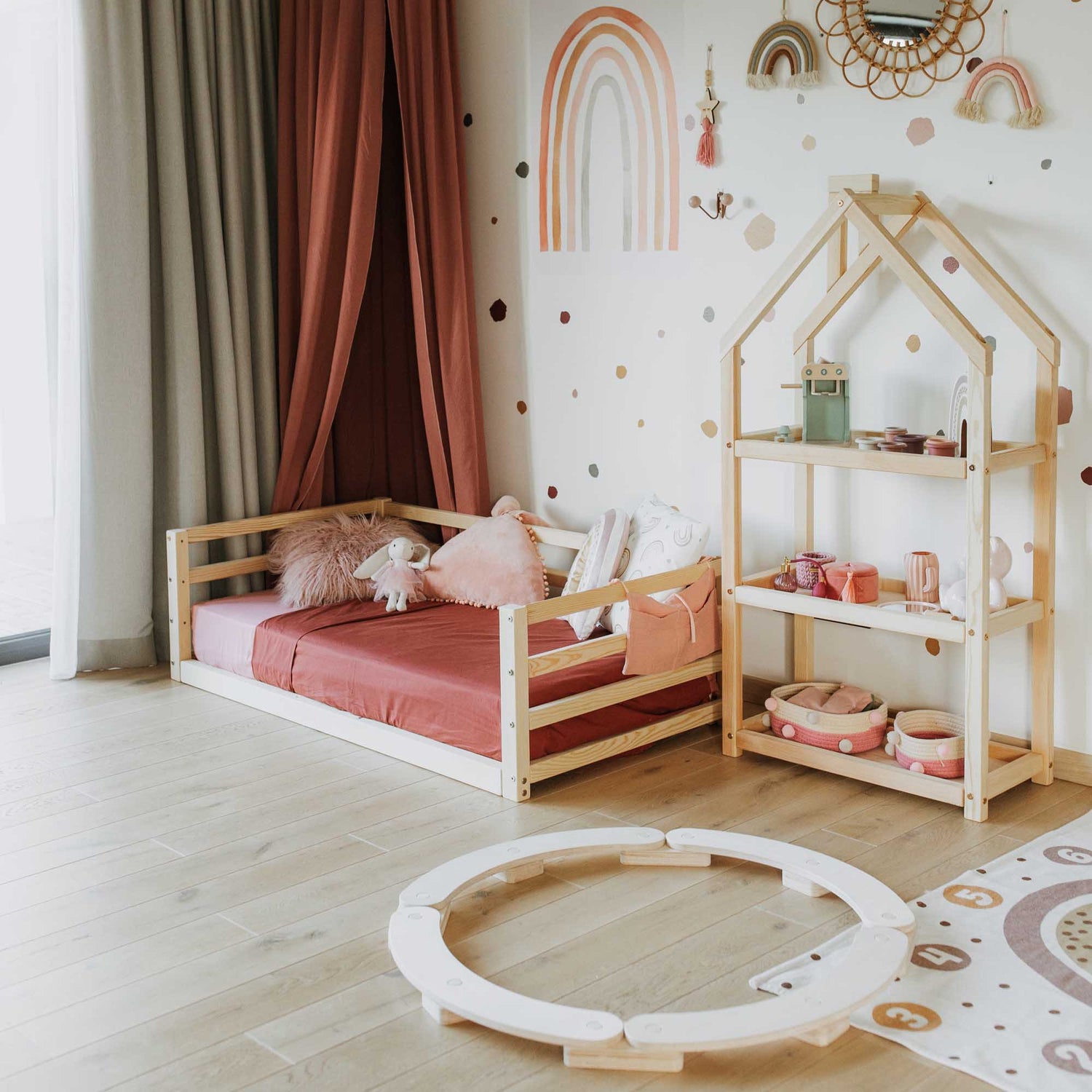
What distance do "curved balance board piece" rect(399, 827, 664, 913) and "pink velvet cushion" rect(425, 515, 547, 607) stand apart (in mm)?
1155

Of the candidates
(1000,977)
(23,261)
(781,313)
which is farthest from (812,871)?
(23,261)

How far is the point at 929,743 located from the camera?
9.35ft

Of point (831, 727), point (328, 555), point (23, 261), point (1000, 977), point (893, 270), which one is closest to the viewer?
point (1000, 977)

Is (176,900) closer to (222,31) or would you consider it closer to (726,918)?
(726,918)

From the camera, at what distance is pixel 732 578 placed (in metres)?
3.16

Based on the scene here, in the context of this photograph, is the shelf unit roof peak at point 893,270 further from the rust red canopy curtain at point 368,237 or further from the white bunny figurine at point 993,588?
the rust red canopy curtain at point 368,237

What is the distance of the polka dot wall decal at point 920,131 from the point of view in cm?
295

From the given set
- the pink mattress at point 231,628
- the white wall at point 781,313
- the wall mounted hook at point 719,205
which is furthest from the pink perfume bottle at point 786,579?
the pink mattress at point 231,628

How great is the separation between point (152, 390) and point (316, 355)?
1.67 feet

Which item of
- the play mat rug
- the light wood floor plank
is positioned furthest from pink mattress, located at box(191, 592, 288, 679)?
the play mat rug

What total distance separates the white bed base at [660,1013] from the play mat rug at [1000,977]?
60 mm

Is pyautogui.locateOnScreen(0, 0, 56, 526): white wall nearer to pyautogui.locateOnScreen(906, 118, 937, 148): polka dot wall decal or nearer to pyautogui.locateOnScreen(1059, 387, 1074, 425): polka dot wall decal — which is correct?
pyautogui.locateOnScreen(906, 118, 937, 148): polka dot wall decal

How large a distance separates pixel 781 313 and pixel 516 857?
158cm

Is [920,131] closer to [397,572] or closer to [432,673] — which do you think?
[432,673]
